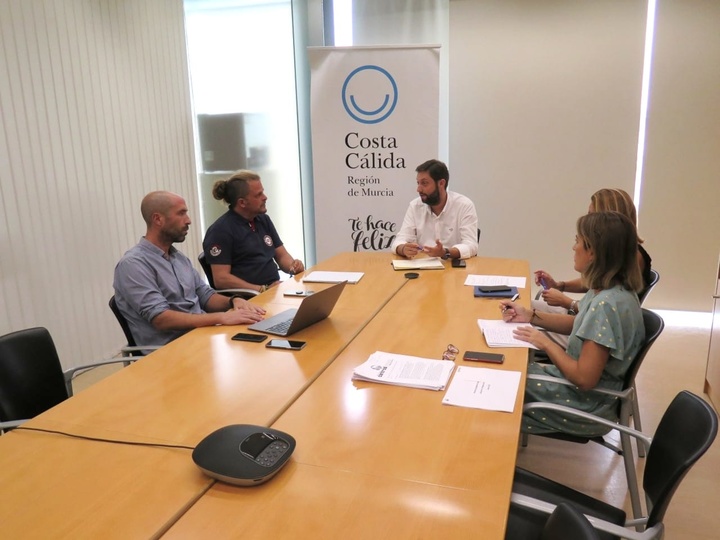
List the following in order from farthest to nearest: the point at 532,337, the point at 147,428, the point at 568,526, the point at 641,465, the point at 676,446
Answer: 1. the point at 641,465
2. the point at 532,337
3. the point at 147,428
4. the point at 676,446
5. the point at 568,526

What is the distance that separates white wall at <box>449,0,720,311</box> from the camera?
173 inches

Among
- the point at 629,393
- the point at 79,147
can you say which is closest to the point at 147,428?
the point at 629,393

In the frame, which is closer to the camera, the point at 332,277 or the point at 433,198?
the point at 332,277

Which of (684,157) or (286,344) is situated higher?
(684,157)

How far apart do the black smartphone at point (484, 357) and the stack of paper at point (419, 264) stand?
140 centimetres

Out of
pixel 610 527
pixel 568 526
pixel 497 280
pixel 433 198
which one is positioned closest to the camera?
pixel 568 526

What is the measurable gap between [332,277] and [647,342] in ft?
5.55

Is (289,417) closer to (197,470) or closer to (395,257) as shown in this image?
(197,470)

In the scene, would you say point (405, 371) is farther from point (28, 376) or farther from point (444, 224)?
point (444, 224)

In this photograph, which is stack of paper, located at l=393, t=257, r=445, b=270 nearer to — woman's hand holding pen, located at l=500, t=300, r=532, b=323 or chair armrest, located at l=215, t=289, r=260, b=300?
chair armrest, located at l=215, t=289, r=260, b=300

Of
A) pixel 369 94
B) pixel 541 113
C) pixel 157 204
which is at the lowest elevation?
pixel 157 204

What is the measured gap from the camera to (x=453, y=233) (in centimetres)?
387

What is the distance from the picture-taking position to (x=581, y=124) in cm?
470

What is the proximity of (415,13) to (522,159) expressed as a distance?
165 cm
